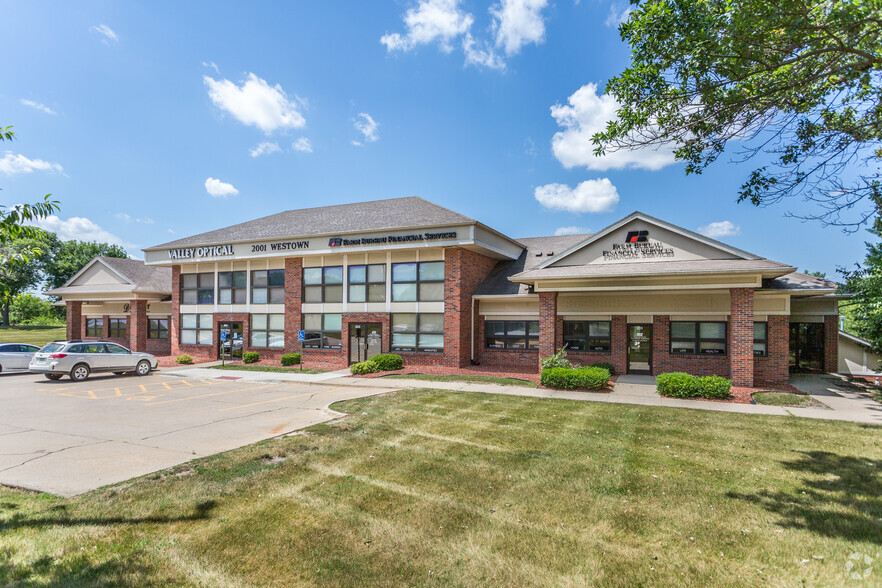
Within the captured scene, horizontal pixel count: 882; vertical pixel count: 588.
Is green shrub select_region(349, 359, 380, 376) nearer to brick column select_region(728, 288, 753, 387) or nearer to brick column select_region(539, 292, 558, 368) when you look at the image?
brick column select_region(539, 292, 558, 368)

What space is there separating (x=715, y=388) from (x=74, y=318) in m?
40.4

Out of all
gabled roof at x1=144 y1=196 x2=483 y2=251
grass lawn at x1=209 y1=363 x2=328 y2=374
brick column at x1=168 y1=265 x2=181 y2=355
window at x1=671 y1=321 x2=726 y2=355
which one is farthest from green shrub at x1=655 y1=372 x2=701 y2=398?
brick column at x1=168 y1=265 x2=181 y2=355

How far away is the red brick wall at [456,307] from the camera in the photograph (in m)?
19.9

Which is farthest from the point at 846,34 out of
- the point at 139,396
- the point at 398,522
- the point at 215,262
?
the point at 215,262

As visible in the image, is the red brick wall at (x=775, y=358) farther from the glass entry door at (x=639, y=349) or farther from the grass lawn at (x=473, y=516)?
the grass lawn at (x=473, y=516)

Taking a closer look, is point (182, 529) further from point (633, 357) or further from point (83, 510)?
point (633, 357)

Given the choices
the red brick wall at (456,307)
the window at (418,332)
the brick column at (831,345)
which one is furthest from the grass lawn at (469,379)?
the brick column at (831,345)

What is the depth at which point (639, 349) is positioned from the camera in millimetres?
18719

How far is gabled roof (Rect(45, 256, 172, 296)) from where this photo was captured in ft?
96.2

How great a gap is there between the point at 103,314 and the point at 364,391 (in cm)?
2810

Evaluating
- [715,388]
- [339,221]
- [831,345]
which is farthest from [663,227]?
[339,221]

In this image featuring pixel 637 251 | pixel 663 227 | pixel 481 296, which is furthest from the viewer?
pixel 481 296

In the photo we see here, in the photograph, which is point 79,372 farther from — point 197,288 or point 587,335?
point 587,335

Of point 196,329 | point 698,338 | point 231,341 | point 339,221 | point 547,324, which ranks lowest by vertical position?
point 231,341
